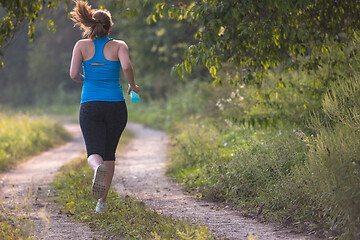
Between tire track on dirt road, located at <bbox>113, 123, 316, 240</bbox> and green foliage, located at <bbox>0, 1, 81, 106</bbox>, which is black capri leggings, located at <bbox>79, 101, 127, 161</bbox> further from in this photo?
green foliage, located at <bbox>0, 1, 81, 106</bbox>

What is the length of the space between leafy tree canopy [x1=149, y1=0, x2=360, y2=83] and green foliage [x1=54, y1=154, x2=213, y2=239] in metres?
1.83

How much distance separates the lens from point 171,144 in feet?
46.2

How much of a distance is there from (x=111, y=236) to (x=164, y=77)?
22.8 metres

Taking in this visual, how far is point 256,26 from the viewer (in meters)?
6.16

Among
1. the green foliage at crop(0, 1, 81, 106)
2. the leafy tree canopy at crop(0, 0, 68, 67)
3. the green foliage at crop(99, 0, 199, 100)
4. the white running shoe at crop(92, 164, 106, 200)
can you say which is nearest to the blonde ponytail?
the leafy tree canopy at crop(0, 0, 68, 67)

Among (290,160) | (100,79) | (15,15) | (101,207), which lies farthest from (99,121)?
(290,160)

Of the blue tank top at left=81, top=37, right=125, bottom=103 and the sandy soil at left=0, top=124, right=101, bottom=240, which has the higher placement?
the blue tank top at left=81, top=37, right=125, bottom=103

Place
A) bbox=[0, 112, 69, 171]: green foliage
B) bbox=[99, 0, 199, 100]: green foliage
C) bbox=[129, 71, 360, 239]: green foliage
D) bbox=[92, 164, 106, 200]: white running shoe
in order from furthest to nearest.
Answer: bbox=[99, 0, 199, 100]: green foliage, bbox=[0, 112, 69, 171]: green foliage, bbox=[92, 164, 106, 200]: white running shoe, bbox=[129, 71, 360, 239]: green foliage

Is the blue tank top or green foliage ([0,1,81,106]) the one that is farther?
green foliage ([0,1,81,106])

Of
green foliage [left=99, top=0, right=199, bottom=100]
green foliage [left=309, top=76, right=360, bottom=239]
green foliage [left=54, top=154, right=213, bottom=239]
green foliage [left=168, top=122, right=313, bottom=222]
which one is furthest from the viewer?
green foliage [left=99, top=0, right=199, bottom=100]

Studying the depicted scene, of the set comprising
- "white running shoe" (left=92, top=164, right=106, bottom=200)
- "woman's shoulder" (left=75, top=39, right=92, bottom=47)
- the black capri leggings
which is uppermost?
"woman's shoulder" (left=75, top=39, right=92, bottom=47)

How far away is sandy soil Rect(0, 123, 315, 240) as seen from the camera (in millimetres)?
5004

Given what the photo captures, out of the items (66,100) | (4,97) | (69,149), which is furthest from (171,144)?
(4,97)

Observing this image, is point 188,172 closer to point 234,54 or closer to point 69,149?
point 234,54
